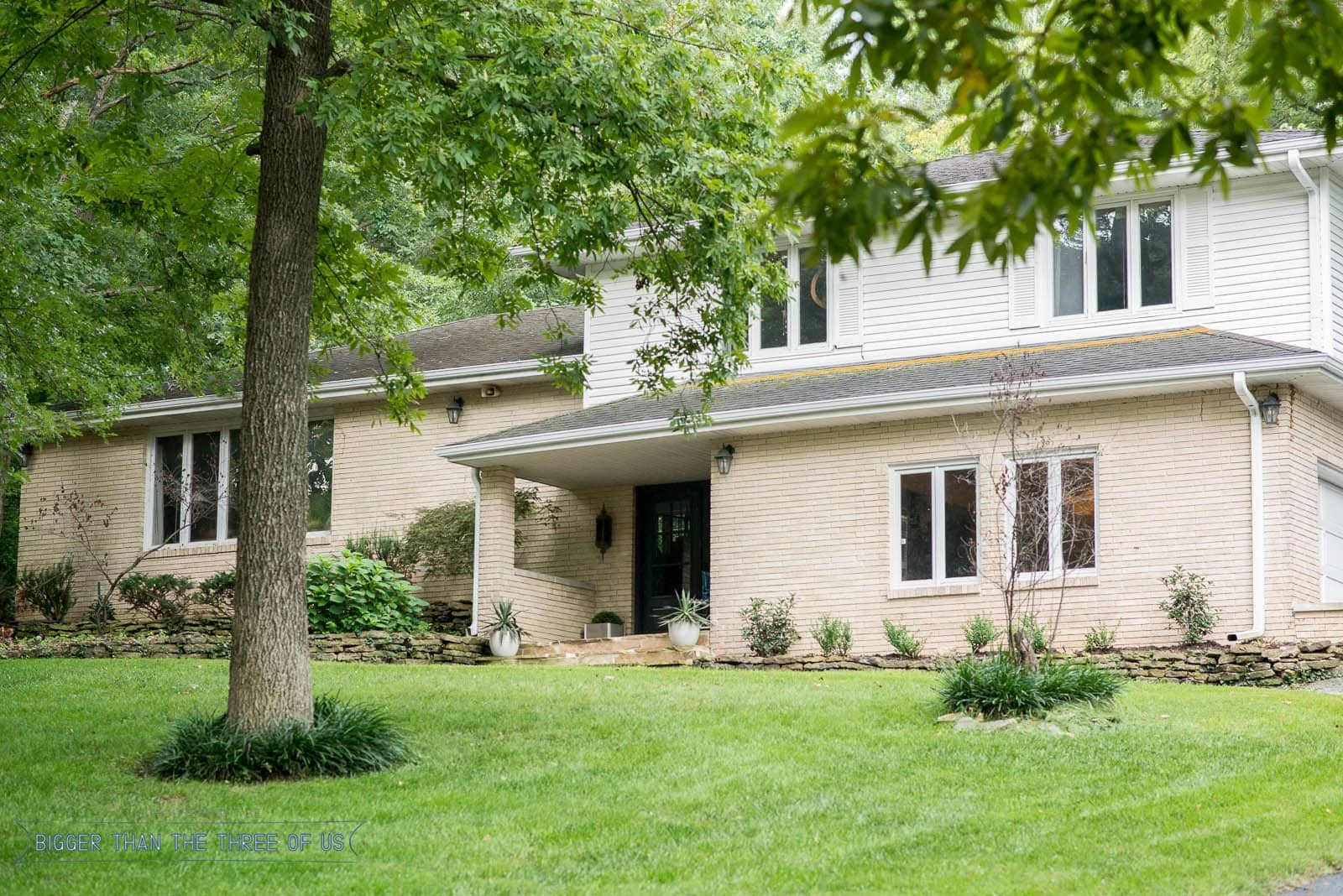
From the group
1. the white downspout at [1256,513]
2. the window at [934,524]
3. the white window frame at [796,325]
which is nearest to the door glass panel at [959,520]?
the window at [934,524]

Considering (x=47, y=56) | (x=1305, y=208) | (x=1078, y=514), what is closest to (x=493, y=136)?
(x=47, y=56)

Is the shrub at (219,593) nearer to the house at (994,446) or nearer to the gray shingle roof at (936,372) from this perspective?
the house at (994,446)

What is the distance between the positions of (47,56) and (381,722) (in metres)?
5.87

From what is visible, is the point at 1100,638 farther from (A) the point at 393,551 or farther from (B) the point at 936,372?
(A) the point at 393,551

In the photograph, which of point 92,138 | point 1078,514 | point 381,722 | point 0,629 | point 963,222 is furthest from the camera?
point 0,629

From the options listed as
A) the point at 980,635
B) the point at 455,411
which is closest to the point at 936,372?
the point at 980,635

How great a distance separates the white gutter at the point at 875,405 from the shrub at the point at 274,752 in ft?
21.8

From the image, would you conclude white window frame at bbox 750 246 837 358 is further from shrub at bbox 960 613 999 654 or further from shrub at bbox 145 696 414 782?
shrub at bbox 145 696 414 782

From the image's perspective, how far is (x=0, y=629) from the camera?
21.9m

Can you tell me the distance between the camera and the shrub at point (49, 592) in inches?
929

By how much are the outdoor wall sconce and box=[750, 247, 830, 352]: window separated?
3306 mm

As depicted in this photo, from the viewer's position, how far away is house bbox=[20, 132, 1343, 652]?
51.6ft

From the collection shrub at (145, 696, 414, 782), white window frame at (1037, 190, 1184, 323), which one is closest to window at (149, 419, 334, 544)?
white window frame at (1037, 190, 1184, 323)

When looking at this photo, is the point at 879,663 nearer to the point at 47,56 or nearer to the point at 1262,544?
the point at 1262,544
